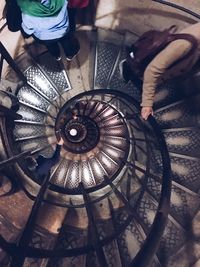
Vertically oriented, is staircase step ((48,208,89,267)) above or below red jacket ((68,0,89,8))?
below

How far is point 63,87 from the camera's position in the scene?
6.95 meters

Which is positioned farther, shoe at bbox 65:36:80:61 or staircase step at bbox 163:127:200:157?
shoe at bbox 65:36:80:61

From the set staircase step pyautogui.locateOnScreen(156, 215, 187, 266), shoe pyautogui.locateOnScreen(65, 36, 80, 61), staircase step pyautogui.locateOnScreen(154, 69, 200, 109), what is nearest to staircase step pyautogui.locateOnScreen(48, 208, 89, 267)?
staircase step pyautogui.locateOnScreen(156, 215, 187, 266)

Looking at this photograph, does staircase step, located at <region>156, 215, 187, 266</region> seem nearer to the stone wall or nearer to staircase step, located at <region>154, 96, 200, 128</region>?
staircase step, located at <region>154, 96, 200, 128</region>

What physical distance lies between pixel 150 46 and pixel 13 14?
185 centimetres

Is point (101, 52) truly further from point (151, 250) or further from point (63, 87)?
point (151, 250)

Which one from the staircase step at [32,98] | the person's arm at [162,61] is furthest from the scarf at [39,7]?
the staircase step at [32,98]

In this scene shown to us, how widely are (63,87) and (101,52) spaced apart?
3.16 feet

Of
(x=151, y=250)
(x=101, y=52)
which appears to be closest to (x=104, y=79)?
(x=101, y=52)

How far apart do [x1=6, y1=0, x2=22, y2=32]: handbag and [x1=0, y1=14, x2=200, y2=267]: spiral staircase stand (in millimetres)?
1198

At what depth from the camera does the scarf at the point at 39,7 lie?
4367 millimetres

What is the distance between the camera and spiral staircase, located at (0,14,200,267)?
5.75 metres

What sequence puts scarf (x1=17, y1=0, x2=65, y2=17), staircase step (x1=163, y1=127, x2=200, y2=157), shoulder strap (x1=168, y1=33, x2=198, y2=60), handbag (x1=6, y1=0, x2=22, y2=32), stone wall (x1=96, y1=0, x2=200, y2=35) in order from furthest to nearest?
stone wall (x1=96, y1=0, x2=200, y2=35), staircase step (x1=163, y1=127, x2=200, y2=157), handbag (x1=6, y1=0, x2=22, y2=32), scarf (x1=17, y1=0, x2=65, y2=17), shoulder strap (x1=168, y1=33, x2=198, y2=60)

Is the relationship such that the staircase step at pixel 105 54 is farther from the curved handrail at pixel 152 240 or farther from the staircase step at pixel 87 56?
the curved handrail at pixel 152 240
